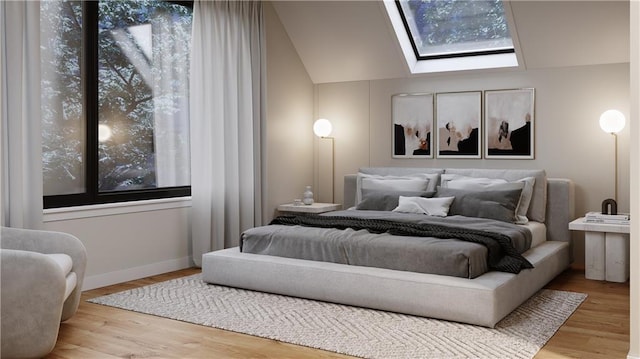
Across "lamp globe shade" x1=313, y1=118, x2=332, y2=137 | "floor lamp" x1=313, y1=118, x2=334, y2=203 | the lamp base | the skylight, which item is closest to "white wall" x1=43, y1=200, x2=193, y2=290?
"lamp globe shade" x1=313, y1=118, x2=332, y2=137

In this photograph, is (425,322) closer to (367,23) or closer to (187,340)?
(187,340)

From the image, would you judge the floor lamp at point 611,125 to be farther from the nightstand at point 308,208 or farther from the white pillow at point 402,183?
the nightstand at point 308,208

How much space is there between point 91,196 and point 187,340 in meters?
1.89

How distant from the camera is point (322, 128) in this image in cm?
696

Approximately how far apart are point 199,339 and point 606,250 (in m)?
3.31

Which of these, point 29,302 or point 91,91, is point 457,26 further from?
point 29,302

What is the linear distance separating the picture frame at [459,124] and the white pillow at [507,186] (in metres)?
0.66

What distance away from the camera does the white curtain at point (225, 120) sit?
5684 mm

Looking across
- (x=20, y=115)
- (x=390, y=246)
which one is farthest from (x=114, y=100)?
(x=390, y=246)

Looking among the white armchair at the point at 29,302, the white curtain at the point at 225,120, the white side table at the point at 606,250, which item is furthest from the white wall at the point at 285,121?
the white armchair at the point at 29,302

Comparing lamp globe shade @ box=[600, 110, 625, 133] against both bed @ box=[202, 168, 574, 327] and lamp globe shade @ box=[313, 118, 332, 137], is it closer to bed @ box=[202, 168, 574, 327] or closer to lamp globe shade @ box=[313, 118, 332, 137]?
bed @ box=[202, 168, 574, 327]

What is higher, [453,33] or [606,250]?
[453,33]

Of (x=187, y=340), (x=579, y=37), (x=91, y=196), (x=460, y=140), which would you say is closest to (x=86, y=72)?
(x=91, y=196)

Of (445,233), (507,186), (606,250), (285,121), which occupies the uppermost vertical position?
(285,121)
